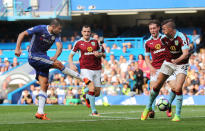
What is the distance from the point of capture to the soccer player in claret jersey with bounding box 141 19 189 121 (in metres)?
9.98

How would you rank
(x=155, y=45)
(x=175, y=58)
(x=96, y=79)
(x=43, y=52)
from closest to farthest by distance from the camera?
1. (x=175, y=58)
2. (x=43, y=52)
3. (x=155, y=45)
4. (x=96, y=79)

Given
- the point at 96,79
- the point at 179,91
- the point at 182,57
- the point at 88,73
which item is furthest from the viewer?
the point at 96,79

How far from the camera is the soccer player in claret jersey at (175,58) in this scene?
32.8ft

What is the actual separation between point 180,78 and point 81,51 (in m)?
3.98

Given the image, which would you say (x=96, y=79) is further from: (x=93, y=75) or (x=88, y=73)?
(x=88, y=73)

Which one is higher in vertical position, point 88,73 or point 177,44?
point 177,44

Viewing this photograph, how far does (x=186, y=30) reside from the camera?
3047cm

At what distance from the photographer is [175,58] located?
34.2 ft

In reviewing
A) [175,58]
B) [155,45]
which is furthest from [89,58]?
[175,58]

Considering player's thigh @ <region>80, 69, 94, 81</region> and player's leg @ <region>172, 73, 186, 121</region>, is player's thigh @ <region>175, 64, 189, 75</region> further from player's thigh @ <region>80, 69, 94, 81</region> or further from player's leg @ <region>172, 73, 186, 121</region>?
player's thigh @ <region>80, 69, 94, 81</region>

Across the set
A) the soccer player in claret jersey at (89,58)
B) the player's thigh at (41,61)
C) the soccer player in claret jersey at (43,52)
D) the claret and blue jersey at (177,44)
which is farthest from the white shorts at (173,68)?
the soccer player in claret jersey at (89,58)

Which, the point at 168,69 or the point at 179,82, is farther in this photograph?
the point at 168,69

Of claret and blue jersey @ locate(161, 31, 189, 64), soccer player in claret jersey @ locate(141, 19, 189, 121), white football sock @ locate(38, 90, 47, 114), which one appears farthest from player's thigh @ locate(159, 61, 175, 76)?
white football sock @ locate(38, 90, 47, 114)

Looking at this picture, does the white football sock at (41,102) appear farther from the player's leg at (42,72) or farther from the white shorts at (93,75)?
the white shorts at (93,75)
